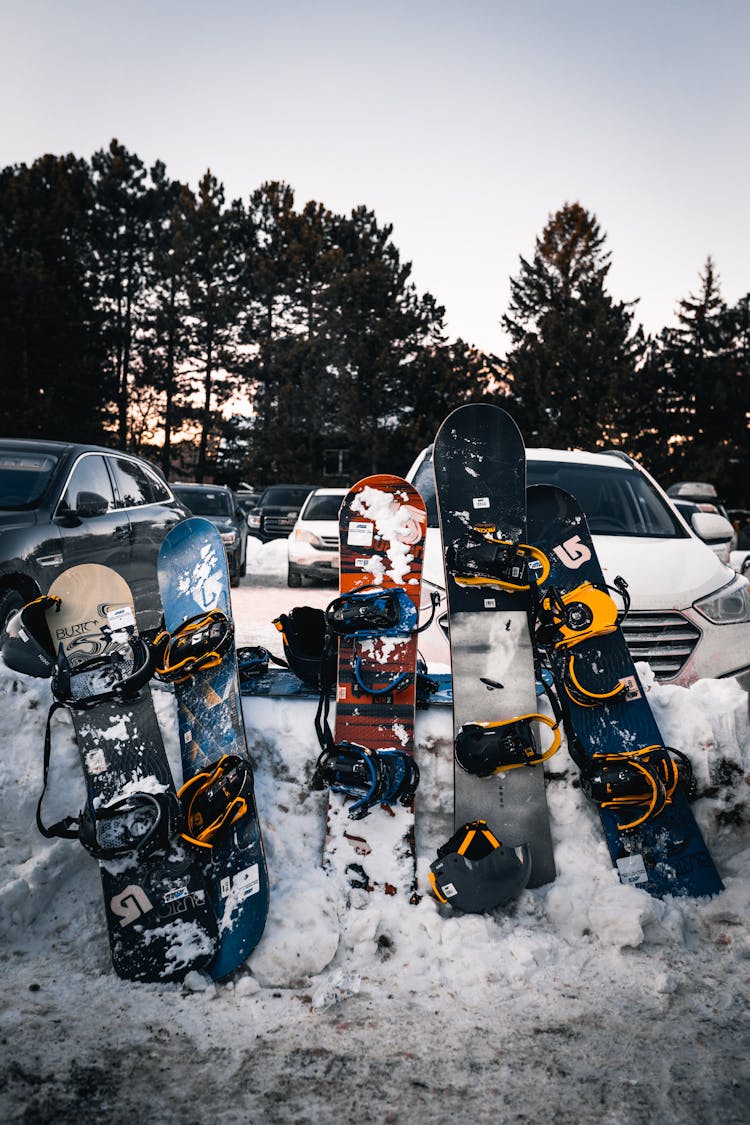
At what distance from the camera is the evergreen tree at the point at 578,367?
41.4 m

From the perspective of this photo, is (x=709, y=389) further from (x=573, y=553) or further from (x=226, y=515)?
(x=573, y=553)

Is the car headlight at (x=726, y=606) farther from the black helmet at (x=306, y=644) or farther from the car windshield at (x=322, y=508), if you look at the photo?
the car windshield at (x=322, y=508)

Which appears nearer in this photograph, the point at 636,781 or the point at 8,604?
the point at 636,781

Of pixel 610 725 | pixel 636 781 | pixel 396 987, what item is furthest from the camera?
pixel 610 725

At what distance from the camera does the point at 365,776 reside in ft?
9.48

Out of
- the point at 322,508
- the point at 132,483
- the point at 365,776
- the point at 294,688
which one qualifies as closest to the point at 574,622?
the point at 365,776

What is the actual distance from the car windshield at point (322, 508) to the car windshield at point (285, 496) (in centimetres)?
651

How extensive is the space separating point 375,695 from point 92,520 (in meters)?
3.59

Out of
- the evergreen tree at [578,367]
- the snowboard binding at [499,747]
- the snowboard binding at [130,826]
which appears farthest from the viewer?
the evergreen tree at [578,367]

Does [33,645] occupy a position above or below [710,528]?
below

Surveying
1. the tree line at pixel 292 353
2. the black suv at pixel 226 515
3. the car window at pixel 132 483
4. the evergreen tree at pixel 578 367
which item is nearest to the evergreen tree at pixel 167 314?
the tree line at pixel 292 353

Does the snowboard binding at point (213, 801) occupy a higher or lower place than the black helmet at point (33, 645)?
lower

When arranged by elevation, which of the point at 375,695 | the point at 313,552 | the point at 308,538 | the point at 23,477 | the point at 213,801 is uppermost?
the point at 23,477

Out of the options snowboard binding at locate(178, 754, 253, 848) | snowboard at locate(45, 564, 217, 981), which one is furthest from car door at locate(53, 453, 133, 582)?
snowboard binding at locate(178, 754, 253, 848)
